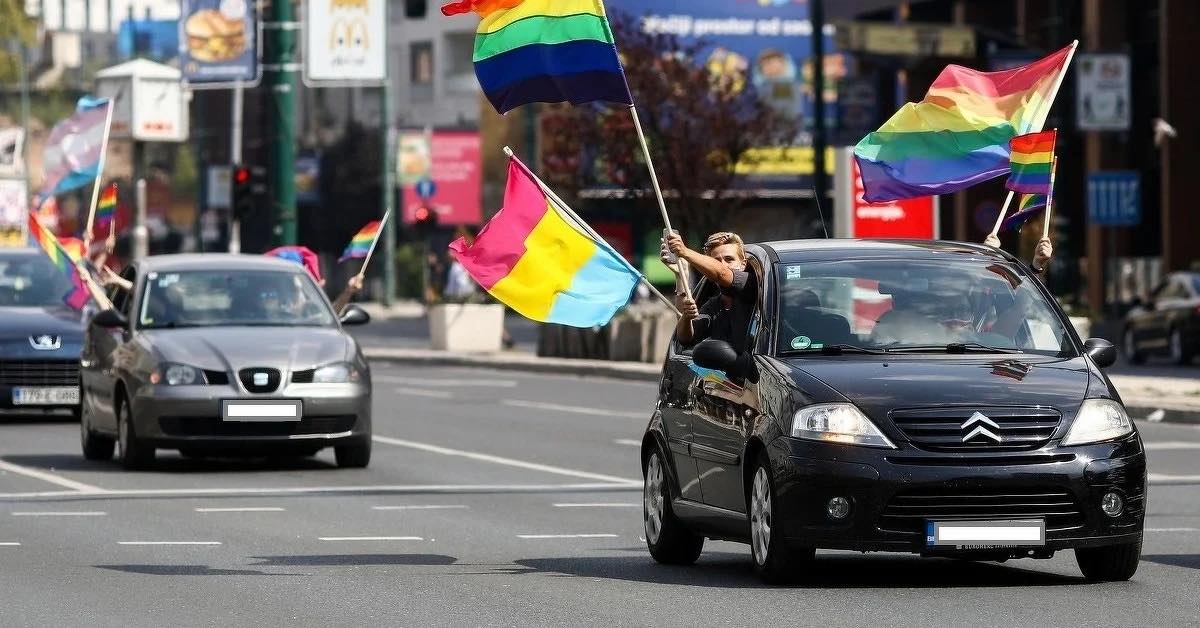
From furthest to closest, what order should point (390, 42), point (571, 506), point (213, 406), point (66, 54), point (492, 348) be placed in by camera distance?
point (66, 54) < point (390, 42) < point (492, 348) < point (213, 406) < point (571, 506)

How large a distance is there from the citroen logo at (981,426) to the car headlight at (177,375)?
29.4ft

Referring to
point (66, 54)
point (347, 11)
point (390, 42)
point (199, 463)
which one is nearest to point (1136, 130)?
point (347, 11)

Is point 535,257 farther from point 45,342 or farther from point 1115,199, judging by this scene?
point 1115,199

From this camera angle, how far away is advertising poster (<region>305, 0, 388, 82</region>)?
39.1 meters

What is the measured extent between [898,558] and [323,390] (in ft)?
21.9

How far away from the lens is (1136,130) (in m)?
55.5

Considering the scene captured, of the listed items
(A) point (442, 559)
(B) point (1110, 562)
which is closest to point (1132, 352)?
(A) point (442, 559)

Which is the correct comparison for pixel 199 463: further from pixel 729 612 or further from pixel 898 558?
pixel 729 612

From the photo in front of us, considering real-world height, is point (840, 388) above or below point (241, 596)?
above

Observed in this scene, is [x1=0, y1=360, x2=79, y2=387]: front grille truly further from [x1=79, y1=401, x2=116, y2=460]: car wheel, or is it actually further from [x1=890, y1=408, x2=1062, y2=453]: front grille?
[x1=890, y1=408, x2=1062, y2=453]: front grille

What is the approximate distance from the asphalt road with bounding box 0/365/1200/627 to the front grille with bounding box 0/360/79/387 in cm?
239

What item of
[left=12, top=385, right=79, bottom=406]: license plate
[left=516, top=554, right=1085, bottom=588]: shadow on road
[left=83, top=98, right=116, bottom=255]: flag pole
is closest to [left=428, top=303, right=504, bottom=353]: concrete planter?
[left=83, top=98, right=116, bottom=255]: flag pole

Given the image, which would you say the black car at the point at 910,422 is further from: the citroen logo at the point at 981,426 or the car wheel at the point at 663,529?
the car wheel at the point at 663,529

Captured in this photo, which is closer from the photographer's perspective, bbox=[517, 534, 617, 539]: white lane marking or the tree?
bbox=[517, 534, 617, 539]: white lane marking
